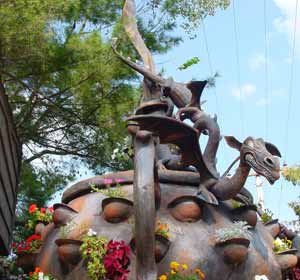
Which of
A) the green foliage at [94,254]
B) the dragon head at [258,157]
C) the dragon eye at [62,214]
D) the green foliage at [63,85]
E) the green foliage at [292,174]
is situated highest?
the green foliage at [292,174]

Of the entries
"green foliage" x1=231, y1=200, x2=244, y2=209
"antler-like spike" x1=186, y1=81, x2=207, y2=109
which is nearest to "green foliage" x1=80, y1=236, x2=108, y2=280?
"green foliage" x1=231, y1=200, x2=244, y2=209

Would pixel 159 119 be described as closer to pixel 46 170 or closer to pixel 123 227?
pixel 123 227

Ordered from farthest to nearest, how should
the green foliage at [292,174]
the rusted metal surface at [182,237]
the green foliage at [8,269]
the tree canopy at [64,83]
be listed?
1. the green foliage at [292,174]
2. the tree canopy at [64,83]
3. the green foliage at [8,269]
4. the rusted metal surface at [182,237]

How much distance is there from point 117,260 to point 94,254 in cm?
20

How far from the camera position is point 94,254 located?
3.91 m

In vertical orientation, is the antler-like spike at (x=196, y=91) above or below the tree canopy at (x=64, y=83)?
below

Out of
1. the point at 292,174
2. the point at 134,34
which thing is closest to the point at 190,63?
the point at 134,34

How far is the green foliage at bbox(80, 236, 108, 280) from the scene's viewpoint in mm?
3873

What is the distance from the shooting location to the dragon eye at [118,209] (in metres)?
4.08

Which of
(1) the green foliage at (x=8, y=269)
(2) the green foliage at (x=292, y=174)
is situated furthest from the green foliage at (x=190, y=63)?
(2) the green foliage at (x=292, y=174)

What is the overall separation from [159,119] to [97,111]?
5.15 metres

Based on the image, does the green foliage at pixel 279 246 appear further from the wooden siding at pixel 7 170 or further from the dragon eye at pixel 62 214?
the wooden siding at pixel 7 170

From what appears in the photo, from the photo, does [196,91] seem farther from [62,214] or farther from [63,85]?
[63,85]

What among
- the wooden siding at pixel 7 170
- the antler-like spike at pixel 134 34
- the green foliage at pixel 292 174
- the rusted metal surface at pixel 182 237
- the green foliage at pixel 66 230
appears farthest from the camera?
the green foliage at pixel 292 174
